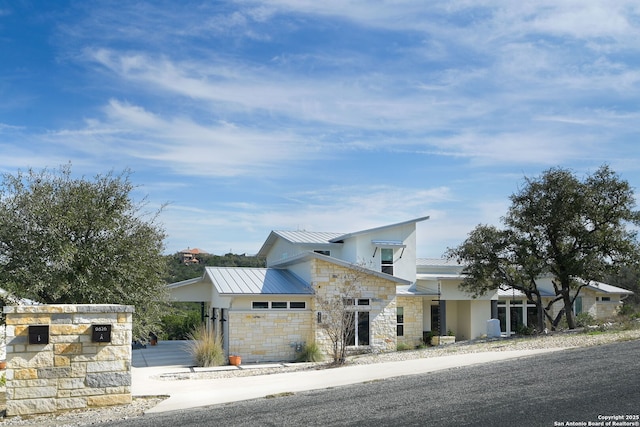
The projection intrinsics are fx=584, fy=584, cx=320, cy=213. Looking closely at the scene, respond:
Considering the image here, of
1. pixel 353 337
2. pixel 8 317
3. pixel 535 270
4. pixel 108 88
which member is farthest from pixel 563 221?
pixel 8 317

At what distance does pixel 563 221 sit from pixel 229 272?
44.2 feet

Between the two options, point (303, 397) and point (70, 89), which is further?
point (70, 89)

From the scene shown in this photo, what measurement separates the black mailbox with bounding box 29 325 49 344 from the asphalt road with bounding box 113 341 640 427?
7.33 feet

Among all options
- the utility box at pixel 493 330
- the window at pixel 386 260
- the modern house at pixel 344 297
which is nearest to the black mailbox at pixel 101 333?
the modern house at pixel 344 297

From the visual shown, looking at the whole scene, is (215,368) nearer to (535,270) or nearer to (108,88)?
(108,88)

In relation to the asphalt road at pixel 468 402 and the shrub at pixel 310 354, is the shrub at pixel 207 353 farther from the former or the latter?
the asphalt road at pixel 468 402

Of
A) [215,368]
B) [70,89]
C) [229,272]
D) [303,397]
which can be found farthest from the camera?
[229,272]

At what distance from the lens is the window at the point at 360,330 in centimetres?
2320

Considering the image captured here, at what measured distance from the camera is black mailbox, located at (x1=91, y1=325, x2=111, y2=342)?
10.5 m

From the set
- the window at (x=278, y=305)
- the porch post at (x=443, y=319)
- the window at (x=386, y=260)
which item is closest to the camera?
the window at (x=278, y=305)

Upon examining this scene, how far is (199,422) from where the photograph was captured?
29.7 ft

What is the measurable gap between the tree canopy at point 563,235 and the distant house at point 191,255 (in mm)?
28880

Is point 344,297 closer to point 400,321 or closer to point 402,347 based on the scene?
point 402,347

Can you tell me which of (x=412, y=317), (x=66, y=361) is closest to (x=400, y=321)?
(x=412, y=317)
